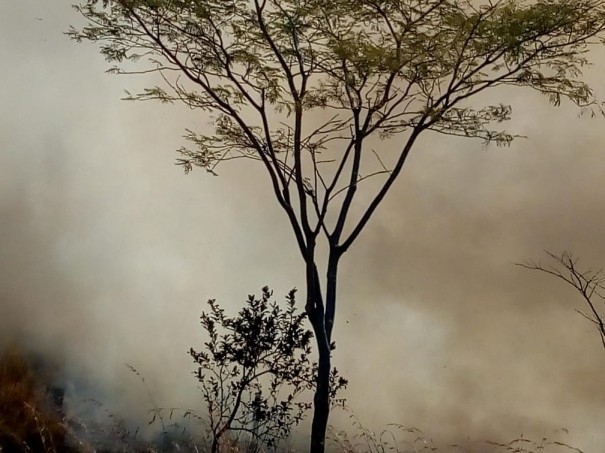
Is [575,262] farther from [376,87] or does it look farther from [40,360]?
[40,360]

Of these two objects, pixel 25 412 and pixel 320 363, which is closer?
pixel 320 363

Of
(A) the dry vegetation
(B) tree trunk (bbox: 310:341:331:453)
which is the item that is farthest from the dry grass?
(B) tree trunk (bbox: 310:341:331:453)

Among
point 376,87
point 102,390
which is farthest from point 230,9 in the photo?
point 102,390

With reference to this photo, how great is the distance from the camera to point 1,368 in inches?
138

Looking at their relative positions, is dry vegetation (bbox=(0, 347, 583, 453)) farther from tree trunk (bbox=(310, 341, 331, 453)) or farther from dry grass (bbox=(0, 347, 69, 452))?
tree trunk (bbox=(310, 341, 331, 453))

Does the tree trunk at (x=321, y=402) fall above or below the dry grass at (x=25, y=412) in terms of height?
above

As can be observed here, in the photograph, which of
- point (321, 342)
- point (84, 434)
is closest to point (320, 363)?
point (321, 342)

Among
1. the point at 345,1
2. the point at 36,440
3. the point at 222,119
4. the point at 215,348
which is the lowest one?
the point at 36,440

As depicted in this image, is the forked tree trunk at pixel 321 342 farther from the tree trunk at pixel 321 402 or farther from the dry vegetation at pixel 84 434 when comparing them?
the dry vegetation at pixel 84 434

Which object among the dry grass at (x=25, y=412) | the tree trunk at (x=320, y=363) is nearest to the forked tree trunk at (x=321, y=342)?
the tree trunk at (x=320, y=363)

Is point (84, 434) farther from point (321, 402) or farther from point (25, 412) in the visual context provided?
point (321, 402)

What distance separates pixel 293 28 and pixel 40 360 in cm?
180

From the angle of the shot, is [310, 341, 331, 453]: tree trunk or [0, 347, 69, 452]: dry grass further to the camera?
[0, 347, 69, 452]: dry grass

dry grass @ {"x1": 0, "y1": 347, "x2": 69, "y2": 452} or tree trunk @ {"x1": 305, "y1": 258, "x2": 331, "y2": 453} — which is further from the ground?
tree trunk @ {"x1": 305, "y1": 258, "x2": 331, "y2": 453}
